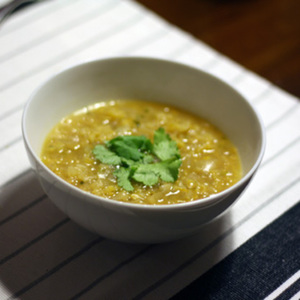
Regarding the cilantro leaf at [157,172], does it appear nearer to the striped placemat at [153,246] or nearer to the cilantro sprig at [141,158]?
the cilantro sprig at [141,158]

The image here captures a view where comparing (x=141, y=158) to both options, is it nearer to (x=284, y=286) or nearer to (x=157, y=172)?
(x=157, y=172)

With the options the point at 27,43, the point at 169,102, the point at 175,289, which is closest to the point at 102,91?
the point at 169,102

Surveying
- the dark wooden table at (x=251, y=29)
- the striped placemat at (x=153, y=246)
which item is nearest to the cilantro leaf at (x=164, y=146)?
the striped placemat at (x=153, y=246)

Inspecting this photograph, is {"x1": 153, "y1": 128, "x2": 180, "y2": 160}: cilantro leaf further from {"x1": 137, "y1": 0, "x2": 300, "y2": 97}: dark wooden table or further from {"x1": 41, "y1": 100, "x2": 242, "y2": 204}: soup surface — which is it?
{"x1": 137, "y1": 0, "x2": 300, "y2": 97}: dark wooden table

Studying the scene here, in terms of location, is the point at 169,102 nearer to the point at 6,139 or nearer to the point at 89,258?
the point at 6,139

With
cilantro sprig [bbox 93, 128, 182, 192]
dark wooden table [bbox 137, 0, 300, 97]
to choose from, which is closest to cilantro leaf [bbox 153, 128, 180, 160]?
cilantro sprig [bbox 93, 128, 182, 192]
